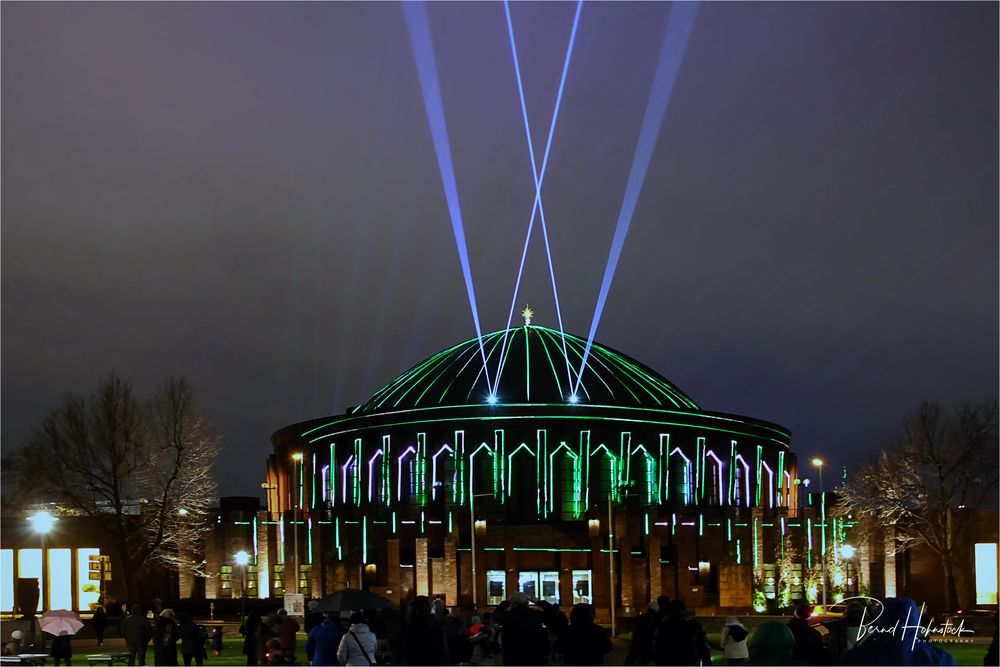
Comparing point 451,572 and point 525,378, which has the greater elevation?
point 525,378

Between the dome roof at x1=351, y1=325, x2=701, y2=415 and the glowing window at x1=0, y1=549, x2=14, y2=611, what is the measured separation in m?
20.4

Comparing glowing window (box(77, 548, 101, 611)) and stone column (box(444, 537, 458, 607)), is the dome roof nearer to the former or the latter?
stone column (box(444, 537, 458, 607))

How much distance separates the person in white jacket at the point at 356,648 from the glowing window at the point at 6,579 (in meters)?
63.2

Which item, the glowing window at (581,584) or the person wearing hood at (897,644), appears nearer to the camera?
the person wearing hood at (897,644)

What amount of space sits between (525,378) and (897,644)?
2942 inches

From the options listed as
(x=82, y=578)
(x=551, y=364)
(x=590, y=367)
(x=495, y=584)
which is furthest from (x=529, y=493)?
(x=82, y=578)

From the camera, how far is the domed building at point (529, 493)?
6812 centimetres

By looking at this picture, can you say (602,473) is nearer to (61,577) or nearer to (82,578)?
(82,578)

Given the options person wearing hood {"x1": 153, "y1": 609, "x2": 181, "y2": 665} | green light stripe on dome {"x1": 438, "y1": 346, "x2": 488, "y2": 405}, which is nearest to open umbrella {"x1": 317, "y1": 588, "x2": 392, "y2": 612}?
person wearing hood {"x1": 153, "y1": 609, "x2": 181, "y2": 665}

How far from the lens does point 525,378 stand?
83688 millimetres

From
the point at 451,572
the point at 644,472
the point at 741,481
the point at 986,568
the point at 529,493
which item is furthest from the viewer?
the point at 741,481

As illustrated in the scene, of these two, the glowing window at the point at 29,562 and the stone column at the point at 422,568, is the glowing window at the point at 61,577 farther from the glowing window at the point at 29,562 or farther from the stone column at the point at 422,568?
the stone column at the point at 422,568

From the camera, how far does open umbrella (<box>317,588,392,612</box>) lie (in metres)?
23.1

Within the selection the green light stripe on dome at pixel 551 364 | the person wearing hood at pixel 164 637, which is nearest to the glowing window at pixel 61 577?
the green light stripe on dome at pixel 551 364
